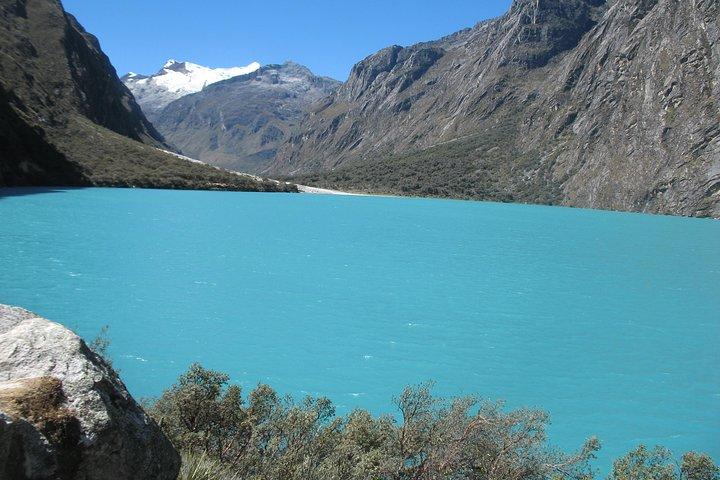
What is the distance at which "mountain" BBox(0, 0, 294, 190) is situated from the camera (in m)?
103

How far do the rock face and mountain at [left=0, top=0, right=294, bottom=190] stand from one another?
102 meters

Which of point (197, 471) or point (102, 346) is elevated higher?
point (197, 471)

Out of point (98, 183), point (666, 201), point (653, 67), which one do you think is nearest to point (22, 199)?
point (98, 183)

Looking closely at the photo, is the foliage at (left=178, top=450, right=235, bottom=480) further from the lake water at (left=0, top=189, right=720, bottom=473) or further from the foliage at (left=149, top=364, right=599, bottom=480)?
the lake water at (left=0, top=189, right=720, bottom=473)

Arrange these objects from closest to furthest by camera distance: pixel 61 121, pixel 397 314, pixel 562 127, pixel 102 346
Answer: pixel 102 346, pixel 397 314, pixel 61 121, pixel 562 127

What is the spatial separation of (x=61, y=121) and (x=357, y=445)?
140 m

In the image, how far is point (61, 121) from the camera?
127 metres

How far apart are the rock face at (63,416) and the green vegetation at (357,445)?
363 centimetres

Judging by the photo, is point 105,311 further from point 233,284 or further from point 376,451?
point 376,451

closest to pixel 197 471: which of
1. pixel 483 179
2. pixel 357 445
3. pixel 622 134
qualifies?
pixel 357 445

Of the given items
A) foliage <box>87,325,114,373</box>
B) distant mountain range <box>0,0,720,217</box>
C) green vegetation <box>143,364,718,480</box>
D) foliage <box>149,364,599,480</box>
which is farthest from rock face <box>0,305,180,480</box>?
distant mountain range <box>0,0,720,217</box>

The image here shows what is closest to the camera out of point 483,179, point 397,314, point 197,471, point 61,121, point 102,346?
point 197,471

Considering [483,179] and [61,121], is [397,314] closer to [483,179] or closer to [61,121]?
[61,121]

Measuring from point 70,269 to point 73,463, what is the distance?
34736 millimetres
